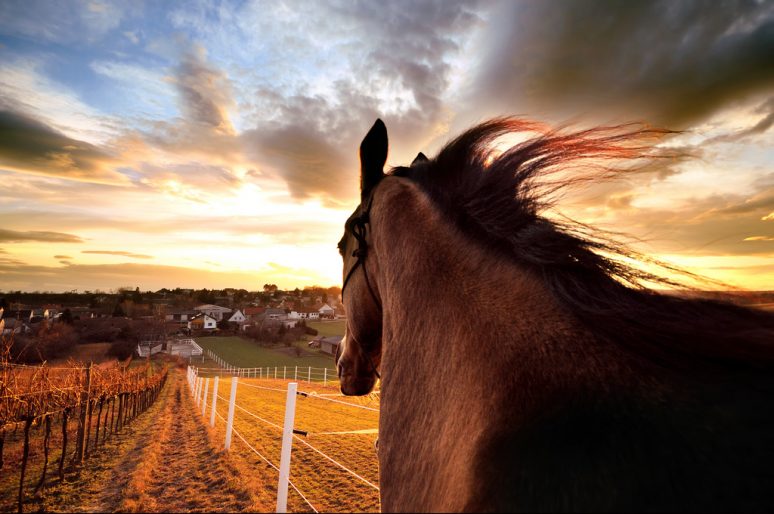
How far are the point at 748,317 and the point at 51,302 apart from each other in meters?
126

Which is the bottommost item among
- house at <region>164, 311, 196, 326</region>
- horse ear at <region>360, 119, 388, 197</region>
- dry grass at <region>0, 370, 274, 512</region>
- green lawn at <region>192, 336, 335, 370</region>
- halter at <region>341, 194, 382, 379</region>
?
green lawn at <region>192, 336, 335, 370</region>

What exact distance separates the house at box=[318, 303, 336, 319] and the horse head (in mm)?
124077

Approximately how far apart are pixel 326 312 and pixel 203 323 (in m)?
39.1

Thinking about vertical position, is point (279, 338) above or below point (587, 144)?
below

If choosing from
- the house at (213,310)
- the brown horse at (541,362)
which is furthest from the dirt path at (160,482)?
the house at (213,310)

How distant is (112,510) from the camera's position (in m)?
7.74

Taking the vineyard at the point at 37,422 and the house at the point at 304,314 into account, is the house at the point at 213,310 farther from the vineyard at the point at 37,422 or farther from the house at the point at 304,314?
the vineyard at the point at 37,422

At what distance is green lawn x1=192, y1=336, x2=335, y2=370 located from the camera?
62413 mm

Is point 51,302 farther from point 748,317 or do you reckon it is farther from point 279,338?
point 748,317

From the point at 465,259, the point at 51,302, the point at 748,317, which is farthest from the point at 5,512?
the point at 51,302

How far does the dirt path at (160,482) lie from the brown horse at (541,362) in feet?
24.1

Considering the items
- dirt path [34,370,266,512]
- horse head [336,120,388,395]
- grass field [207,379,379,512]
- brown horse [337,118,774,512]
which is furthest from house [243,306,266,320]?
brown horse [337,118,774,512]

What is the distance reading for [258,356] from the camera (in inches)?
2734

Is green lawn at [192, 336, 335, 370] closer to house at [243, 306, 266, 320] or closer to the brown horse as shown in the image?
house at [243, 306, 266, 320]
